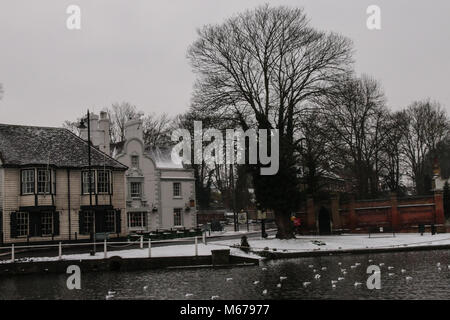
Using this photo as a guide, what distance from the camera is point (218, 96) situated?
4138 cm

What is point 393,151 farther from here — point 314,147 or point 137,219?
point 137,219

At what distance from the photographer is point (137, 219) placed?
54375 millimetres

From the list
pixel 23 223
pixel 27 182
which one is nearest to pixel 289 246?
pixel 23 223

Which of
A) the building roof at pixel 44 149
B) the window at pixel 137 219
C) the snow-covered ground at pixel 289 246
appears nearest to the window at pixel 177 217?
the window at pixel 137 219

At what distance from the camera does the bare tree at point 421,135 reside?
69688mm

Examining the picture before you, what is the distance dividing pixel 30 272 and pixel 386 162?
4795cm

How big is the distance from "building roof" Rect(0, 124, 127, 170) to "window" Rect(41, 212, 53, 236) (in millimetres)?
3602

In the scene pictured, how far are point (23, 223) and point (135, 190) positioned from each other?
15534 mm

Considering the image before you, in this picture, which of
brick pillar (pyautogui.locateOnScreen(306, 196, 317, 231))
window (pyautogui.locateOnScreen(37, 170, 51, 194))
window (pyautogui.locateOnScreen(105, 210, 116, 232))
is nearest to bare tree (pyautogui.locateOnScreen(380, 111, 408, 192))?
brick pillar (pyautogui.locateOnScreen(306, 196, 317, 231))

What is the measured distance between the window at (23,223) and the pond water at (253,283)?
14.2m

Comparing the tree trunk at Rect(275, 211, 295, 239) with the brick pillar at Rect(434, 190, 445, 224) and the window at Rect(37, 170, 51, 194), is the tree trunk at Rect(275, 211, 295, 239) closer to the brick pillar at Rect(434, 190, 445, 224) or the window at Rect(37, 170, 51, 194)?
the brick pillar at Rect(434, 190, 445, 224)

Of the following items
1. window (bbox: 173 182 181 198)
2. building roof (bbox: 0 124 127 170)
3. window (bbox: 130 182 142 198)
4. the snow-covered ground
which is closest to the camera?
the snow-covered ground

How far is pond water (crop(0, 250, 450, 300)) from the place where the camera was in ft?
58.9

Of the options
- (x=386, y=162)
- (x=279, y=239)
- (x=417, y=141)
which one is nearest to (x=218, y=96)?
(x=279, y=239)
